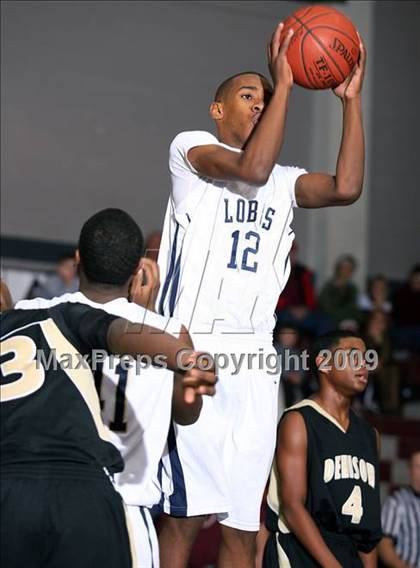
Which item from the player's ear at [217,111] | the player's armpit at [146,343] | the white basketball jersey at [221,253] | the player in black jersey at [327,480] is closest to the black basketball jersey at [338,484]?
the player in black jersey at [327,480]

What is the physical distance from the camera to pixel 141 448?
3.92 metres

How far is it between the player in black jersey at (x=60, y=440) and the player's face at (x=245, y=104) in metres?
1.82

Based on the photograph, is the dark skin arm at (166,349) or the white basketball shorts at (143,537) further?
the white basketball shorts at (143,537)

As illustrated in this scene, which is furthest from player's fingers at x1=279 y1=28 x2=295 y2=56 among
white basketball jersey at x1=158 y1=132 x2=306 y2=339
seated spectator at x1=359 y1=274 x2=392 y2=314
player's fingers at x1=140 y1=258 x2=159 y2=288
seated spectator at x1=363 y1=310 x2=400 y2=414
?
seated spectator at x1=359 y1=274 x2=392 y2=314

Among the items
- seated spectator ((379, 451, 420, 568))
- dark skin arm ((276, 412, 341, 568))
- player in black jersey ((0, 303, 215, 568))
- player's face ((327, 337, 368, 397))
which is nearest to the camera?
player in black jersey ((0, 303, 215, 568))

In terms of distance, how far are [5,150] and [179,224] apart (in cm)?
682

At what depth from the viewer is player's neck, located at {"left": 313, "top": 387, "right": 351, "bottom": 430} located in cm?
593

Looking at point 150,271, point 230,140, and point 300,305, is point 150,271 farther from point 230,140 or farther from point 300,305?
point 300,305

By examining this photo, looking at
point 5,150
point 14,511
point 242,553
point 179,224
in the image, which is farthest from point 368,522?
point 5,150

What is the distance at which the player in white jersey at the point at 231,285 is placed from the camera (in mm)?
4652

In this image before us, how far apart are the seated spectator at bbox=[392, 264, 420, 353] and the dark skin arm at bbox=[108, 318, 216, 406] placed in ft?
31.9

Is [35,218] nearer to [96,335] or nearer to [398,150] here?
[398,150]

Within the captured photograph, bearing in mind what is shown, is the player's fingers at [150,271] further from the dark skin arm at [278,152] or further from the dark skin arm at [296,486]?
the dark skin arm at [296,486]

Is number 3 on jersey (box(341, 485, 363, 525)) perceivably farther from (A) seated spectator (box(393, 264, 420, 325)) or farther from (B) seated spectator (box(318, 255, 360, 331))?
(A) seated spectator (box(393, 264, 420, 325))
